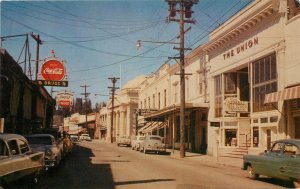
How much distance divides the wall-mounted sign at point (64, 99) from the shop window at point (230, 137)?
34.9 m

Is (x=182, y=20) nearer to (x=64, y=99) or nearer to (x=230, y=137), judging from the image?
(x=230, y=137)

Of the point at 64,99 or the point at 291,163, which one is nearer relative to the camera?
the point at 291,163

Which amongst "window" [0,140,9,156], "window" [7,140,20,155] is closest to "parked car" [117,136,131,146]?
"window" [7,140,20,155]

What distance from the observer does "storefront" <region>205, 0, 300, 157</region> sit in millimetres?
23703

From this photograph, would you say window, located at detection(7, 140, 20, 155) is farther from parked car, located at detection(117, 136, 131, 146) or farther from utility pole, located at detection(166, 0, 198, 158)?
parked car, located at detection(117, 136, 131, 146)

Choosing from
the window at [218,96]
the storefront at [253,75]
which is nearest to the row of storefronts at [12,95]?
the storefront at [253,75]

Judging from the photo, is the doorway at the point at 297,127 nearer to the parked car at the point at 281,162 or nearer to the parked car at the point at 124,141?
the parked car at the point at 281,162

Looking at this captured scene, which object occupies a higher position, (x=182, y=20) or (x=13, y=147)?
(x=182, y=20)

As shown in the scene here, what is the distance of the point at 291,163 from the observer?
1385 cm

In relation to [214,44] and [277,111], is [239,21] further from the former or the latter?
[277,111]

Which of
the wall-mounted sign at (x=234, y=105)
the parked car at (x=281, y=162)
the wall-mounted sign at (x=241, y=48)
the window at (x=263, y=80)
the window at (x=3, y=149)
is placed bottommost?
the parked car at (x=281, y=162)

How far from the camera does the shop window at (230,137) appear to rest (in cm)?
3142

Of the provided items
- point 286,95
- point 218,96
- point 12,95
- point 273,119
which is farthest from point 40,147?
point 218,96

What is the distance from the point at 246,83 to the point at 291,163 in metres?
18.8
